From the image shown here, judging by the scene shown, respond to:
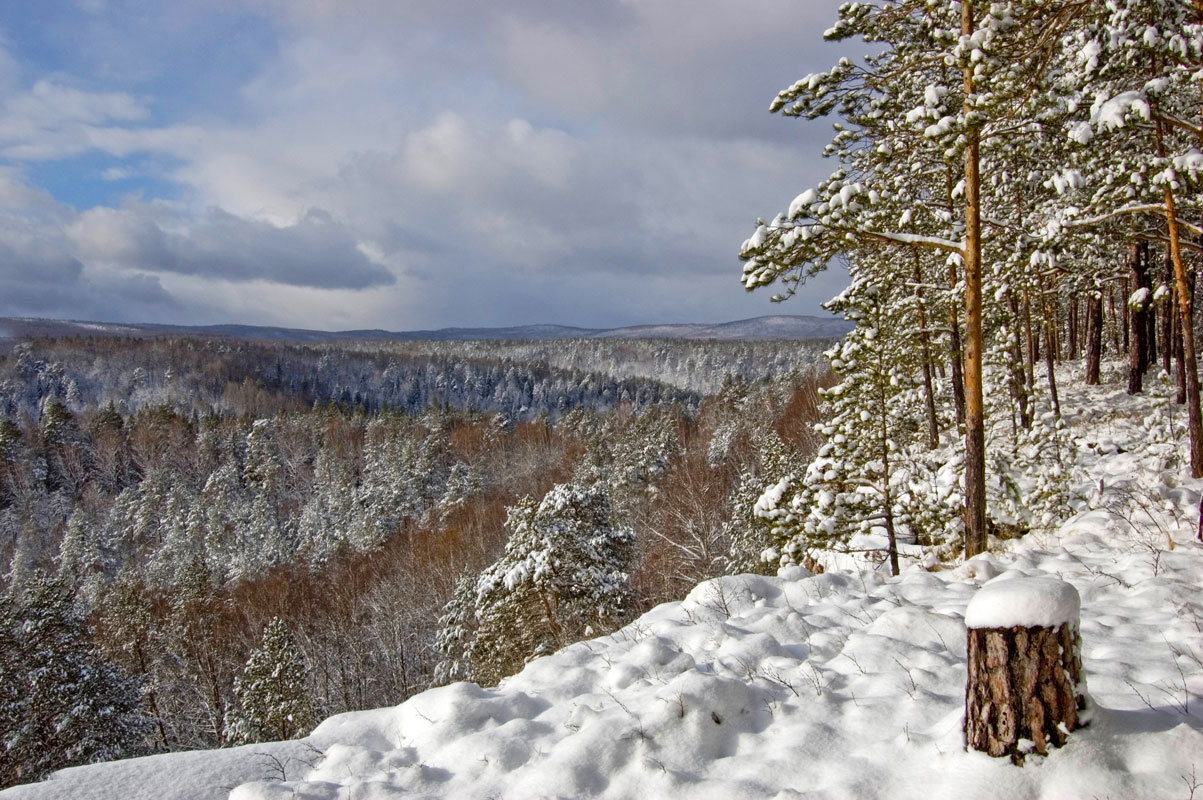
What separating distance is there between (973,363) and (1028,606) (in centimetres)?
502

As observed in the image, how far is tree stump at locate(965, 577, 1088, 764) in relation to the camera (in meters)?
2.80

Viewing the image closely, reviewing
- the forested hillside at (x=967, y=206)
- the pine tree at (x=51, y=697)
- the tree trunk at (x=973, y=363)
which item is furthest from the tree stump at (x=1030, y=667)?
the pine tree at (x=51, y=697)

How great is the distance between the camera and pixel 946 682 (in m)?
3.90

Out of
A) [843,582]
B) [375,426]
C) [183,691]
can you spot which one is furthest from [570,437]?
[843,582]

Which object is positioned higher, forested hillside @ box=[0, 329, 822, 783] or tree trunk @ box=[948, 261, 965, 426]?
tree trunk @ box=[948, 261, 965, 426]

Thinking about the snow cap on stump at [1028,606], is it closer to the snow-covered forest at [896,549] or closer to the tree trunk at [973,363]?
the snow-covered forest at [896,549]

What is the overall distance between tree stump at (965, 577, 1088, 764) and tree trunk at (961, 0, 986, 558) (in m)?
4.76

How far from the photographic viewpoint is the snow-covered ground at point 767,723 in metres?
2.92

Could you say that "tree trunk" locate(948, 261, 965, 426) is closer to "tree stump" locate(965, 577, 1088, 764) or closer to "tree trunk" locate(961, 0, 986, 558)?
"tree trunk" locate(961, 0, 986, 558)

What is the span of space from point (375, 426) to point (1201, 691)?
3124 inches

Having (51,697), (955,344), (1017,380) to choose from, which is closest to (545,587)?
(955,344)

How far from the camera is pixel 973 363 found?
7164mm

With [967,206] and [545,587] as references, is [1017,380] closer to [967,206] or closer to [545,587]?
Result: [967,206]

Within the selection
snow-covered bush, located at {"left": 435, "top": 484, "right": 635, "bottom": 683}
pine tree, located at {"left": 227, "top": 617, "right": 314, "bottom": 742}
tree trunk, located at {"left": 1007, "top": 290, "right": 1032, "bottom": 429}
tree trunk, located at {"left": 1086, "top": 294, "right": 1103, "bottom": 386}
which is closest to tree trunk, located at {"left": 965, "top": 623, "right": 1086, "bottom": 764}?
tree trunk, located at {"left": 1007, "top": 290, "right": 1032, "bottom": 429}
